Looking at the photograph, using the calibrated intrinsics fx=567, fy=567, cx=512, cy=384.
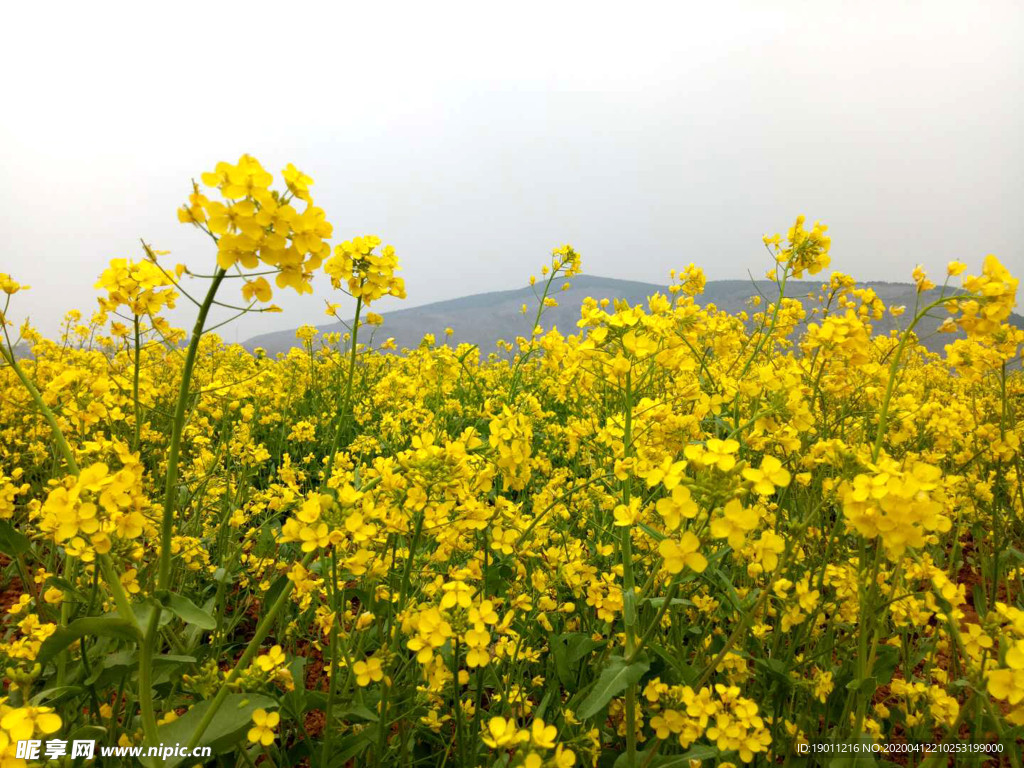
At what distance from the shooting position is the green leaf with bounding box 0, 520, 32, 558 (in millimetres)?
1845

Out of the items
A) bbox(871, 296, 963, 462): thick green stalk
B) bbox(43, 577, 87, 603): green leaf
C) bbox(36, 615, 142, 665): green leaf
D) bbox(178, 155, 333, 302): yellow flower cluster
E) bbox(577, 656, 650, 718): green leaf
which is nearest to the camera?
bbox(178, 155, 333, 302): yellow flower cluster

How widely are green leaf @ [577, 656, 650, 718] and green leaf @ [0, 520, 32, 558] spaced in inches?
74.1

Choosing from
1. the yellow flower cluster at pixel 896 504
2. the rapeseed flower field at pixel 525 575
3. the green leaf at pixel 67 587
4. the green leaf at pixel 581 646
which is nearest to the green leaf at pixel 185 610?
the rapeseed flower field at pixel 525 575

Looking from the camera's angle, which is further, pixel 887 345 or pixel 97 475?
pixel 887 345

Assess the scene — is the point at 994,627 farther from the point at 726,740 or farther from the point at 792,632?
the point at 792,632

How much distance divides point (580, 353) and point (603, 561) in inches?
51.0

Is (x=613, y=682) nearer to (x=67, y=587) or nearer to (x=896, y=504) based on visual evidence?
(x=896, y=504)

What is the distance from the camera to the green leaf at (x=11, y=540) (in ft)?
6.05

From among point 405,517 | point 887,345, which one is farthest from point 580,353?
point 887,345

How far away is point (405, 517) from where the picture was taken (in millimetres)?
1715

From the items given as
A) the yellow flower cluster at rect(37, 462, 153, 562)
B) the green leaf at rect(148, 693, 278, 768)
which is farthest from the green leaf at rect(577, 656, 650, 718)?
the yellow flower cluster at rect(37, 462, 153, 562)

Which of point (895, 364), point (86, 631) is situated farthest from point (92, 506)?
point (895, 364)

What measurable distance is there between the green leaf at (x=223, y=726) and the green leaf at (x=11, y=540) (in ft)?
2.70

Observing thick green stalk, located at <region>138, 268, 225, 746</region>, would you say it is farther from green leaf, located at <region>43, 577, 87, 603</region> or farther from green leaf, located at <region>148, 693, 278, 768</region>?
green leaf, located at <region>43, 577, 87, 603</region>
